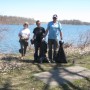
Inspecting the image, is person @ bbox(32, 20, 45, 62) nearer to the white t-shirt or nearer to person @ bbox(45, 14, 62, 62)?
person @ bbox(45, 14, 62, 62)

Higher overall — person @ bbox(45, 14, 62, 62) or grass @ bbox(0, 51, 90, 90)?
person @ bbox(45, 14, 62, 62)

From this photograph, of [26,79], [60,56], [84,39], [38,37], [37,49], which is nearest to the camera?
[26,79]

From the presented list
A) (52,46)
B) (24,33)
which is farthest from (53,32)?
(24,33)

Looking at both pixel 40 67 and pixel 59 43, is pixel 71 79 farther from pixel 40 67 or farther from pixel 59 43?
pixel 59 43

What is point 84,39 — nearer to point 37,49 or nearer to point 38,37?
point 37,49

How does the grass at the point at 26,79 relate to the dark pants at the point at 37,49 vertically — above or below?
below

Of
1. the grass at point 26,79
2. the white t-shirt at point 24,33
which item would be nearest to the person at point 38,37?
the grass at point 26,79

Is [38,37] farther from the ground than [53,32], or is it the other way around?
[53,32]

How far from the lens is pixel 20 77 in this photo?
33.6 feet

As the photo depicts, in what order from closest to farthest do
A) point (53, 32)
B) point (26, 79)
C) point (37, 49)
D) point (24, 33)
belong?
1. point (26, 79)
2. point (53, 32)
3. point (37, 49)
4. point (24, 33)

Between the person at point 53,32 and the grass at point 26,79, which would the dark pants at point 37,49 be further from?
the grass at point 26,79

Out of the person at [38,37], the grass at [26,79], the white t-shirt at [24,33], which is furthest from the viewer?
the white t-shirt at [24,33]

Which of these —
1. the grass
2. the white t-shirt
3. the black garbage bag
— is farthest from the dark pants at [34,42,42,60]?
the white t-shirt

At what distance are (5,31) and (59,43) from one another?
272 inches
